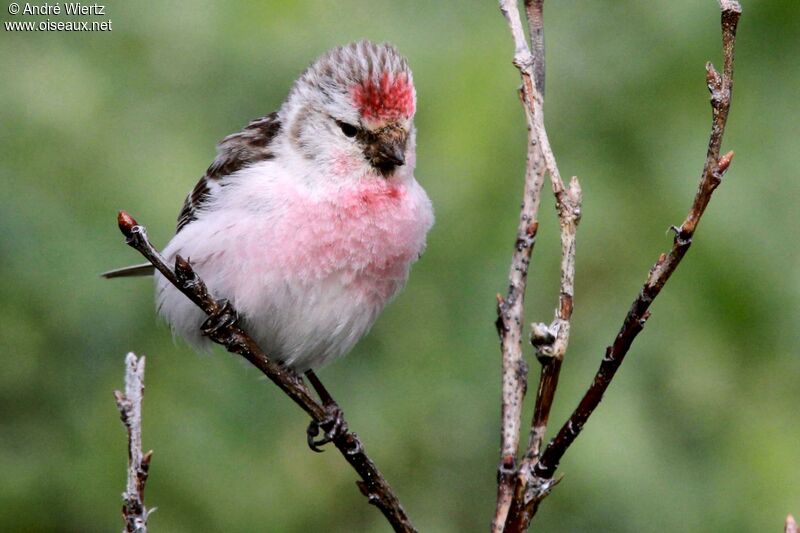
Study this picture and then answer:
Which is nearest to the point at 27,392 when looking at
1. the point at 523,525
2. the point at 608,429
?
the point at 608,429

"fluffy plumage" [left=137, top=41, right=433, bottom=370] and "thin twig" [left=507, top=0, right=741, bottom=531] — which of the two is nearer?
"thin twig" [left=507, top=0, right=741, bottom=531]

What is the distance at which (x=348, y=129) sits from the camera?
363 cm

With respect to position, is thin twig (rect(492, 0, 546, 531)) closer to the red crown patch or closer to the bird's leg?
the bird's leg

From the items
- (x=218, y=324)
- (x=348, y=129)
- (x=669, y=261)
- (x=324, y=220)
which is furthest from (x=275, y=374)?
(x=669, y=261)

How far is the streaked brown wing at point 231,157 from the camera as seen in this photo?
3859 millimetres

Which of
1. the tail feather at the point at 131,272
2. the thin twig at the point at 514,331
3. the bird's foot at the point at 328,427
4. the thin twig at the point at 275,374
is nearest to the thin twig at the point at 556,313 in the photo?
the thin twig at the point at 514,331

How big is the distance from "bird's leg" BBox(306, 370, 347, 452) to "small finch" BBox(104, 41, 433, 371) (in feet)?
0.64

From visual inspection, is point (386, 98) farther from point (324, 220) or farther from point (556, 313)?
point (556, 313)

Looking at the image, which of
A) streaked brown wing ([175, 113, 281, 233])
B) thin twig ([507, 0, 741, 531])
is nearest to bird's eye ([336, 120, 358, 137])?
streaked brown wing ([175, 113, 281, 233])

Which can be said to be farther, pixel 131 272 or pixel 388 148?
pixel 131 272

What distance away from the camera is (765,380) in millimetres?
3561

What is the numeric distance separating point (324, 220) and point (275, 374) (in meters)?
0.76

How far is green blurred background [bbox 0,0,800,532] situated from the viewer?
360 cm

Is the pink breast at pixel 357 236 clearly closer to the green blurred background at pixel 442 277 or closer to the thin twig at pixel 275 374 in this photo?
the green blurred background at pixel 442 277
